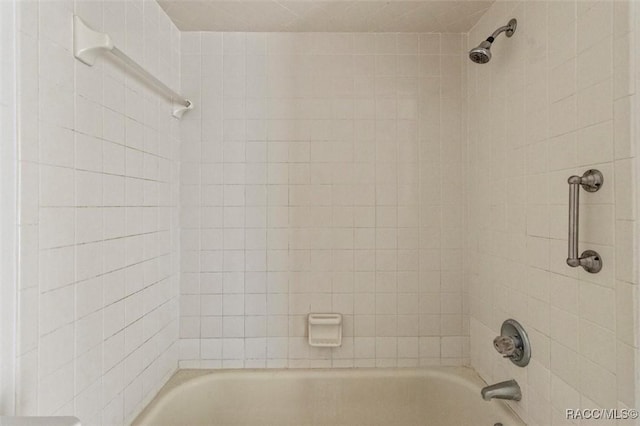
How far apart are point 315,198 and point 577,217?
1.13 metres

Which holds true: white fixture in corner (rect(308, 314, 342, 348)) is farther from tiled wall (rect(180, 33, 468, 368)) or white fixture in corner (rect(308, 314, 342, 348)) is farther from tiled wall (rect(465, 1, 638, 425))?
tiled wall (rect(465, 1, 638, 425))

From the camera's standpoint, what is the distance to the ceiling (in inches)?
64.2

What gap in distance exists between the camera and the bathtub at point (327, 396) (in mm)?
1788

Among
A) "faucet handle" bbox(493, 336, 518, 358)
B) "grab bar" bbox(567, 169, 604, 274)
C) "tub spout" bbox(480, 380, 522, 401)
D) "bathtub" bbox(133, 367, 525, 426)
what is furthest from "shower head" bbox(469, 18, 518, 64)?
"bathtub" bbox(133, 367, 525, 426)

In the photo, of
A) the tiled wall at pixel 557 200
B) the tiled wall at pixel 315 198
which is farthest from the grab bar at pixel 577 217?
the tiled wall at pixel 315 198

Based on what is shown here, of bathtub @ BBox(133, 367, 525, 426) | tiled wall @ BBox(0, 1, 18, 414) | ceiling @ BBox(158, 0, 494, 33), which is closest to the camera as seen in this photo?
tiled wall @ BBox(0, 1, 18, 414)

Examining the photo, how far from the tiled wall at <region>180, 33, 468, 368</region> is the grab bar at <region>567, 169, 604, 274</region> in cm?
90

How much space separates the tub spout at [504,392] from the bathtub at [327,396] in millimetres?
359

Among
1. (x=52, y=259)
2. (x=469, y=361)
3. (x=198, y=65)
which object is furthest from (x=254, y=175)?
(x=469, y=361)

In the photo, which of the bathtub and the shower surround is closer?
the shower surround

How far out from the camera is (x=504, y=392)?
1.41m

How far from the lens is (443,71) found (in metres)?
1.91

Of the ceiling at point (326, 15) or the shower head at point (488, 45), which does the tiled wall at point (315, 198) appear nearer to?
→ the ceiling at point (326, 15)

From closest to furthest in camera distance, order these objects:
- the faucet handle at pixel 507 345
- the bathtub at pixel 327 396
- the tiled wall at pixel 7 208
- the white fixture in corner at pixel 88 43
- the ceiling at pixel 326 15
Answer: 1. the tiled wall at pixel 7 208
2. the white fixture in corner at pixel 88 43
3. the faucet handle at pixel 507 345
4. the ceiling at pixel 326 15
5. the bathtub at pixel 327 396
